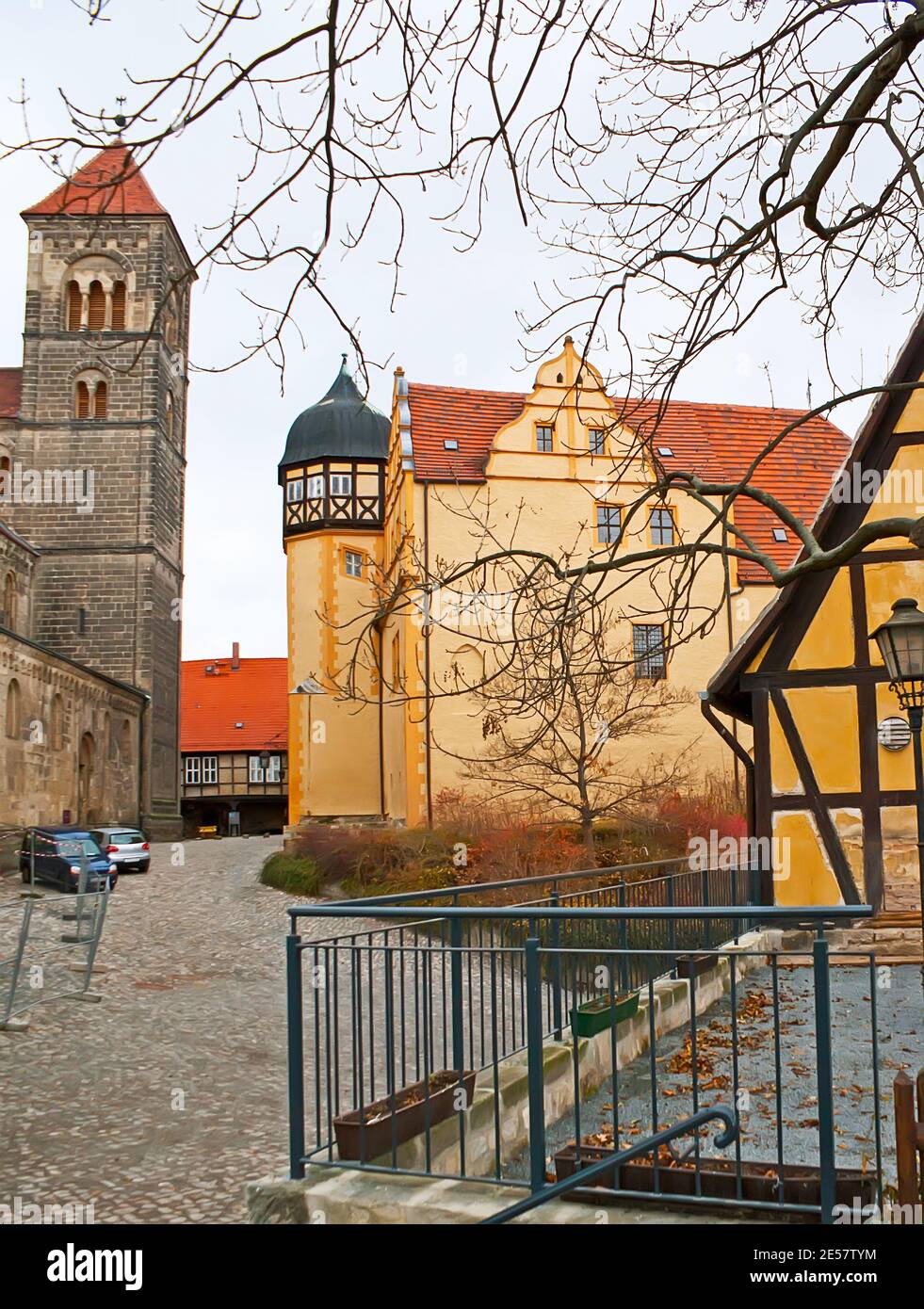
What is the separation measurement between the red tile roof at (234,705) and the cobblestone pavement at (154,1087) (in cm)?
4556

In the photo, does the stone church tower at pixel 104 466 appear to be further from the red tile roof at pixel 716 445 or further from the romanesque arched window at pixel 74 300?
the red tile roof at pixel 716 445

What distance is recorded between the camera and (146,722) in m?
44.4

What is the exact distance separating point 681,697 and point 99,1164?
19.6 meters

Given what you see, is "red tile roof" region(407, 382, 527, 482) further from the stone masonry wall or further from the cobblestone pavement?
the stone masonry wall

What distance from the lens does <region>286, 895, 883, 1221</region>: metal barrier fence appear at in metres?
4.55

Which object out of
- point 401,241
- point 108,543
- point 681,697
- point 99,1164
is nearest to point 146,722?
point 108,543

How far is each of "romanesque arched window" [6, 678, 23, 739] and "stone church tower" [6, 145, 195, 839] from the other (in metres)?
14.7

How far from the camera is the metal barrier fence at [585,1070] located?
179 inches

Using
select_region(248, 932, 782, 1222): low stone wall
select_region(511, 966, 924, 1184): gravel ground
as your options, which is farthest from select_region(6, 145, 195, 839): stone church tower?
select_region(248, 932, 782, 1222): low stone wall

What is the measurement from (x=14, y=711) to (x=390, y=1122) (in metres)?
26.4

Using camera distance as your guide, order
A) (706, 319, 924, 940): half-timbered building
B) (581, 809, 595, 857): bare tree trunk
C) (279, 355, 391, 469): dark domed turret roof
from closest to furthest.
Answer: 1. (706, 319, 924, 940): half-timbered building
2. (581, 809, 595, 857): bare tree trunk
3. (279, 355, 391, 469): dark domed turret roof

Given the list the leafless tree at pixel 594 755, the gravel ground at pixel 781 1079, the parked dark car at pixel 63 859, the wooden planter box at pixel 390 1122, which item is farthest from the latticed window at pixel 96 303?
the wooden planter box at pixel 390 1122
